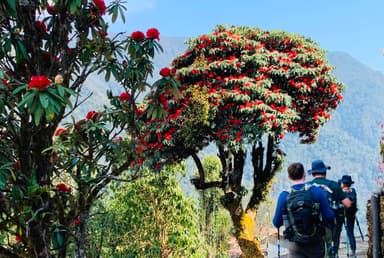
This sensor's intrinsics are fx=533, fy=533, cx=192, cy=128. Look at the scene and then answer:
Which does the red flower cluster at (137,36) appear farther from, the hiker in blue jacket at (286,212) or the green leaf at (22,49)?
the hiker in blue jacket at (286,212)

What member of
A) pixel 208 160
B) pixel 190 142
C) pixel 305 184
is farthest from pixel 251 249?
pixel 305 184

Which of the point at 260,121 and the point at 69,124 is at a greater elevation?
the point at 260,121

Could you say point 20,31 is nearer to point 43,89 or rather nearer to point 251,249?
point 43,89

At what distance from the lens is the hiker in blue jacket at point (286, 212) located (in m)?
4.39

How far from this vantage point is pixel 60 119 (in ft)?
Result: 13.8

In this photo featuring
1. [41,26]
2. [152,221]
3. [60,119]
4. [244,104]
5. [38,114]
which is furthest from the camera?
[152,221]

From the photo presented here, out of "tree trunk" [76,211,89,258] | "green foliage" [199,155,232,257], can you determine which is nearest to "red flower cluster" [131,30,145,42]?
"tree trunk" [76,211,89,258]

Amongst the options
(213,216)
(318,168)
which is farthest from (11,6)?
(213,216)

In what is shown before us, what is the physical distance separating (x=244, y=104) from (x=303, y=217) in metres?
6.92

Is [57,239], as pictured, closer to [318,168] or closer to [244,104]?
[318,168]

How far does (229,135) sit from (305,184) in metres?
6.53

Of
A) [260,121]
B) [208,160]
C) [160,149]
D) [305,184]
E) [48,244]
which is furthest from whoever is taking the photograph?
[208,160]

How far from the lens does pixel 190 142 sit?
11492 millimetres

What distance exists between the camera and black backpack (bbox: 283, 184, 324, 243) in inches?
169
